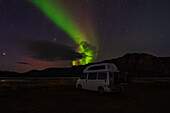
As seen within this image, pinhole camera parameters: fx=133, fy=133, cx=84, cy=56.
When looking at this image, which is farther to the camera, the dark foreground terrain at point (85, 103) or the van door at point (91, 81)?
the van door at point (91, 81)

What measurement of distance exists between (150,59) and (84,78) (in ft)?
470

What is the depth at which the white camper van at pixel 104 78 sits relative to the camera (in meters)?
10.8

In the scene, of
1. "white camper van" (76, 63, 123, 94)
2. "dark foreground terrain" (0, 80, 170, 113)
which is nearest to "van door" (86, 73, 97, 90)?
"white camper van" (76, 63, 123, 94)

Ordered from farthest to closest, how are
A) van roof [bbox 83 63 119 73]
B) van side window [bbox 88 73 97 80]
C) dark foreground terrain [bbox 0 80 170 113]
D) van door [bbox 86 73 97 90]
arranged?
van side window [bbox 88 73 97 80] < van door [bbox 86 73 97 90] < van roof [bbox 83 63 119 73] < dark foreground terrain [bbox 0 80 170 113]

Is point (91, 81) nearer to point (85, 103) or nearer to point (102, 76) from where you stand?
point (102, 76)

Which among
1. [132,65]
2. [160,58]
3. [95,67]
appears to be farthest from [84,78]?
[160,58]

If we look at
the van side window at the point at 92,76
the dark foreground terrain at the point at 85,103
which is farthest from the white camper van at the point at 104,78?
the dark foreground terrain at the point at 85,103

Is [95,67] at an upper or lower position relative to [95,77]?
upper

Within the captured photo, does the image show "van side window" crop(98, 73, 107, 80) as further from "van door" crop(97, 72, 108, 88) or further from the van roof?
the van roof

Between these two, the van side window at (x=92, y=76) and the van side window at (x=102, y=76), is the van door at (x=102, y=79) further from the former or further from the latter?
the van side window at (x=92, y=76)

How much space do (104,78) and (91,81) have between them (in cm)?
178

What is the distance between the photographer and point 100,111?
256 inches

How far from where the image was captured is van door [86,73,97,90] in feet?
39.9

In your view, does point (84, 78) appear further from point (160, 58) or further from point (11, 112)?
point (160, 58)
